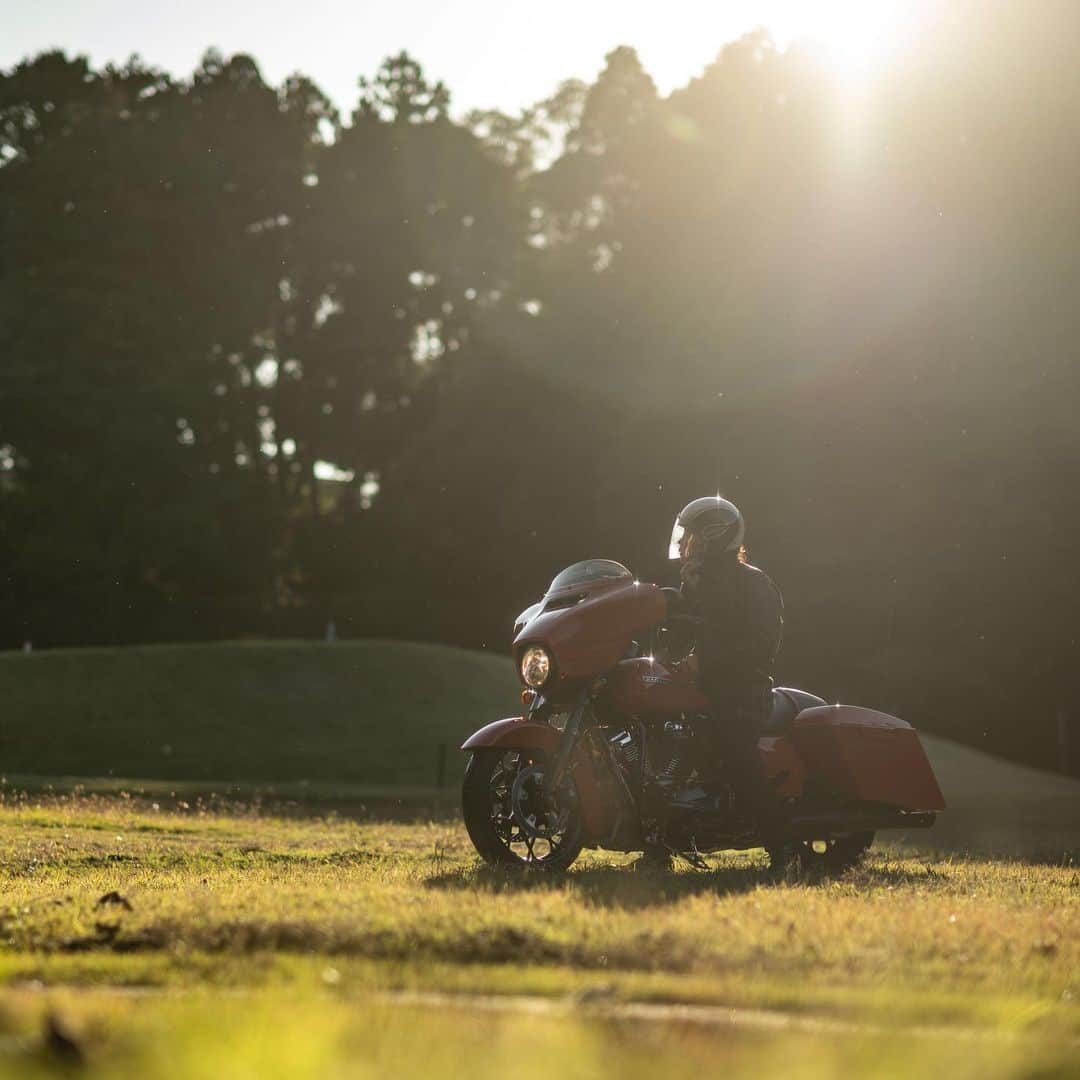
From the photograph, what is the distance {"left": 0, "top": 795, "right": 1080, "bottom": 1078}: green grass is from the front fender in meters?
0.76

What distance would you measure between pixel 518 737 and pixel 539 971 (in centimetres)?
379

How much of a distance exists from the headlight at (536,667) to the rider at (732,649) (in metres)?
0.95

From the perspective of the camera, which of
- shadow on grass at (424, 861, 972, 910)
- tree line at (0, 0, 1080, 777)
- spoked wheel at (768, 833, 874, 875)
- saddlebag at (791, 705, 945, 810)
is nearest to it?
shadow on grass at (424, 861, 972, 910)

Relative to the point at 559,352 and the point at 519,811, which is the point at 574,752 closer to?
the point at 519,811

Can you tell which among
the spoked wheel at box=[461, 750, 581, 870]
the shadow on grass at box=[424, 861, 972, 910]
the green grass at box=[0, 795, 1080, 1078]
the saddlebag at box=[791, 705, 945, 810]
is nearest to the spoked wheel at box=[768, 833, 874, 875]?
the shadow on grass at box=[424, 861, 972, 910]

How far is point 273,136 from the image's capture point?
59.2 metres

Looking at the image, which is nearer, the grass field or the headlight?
the grass field

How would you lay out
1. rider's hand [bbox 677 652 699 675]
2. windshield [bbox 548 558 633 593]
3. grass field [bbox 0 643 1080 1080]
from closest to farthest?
grass field [bbox 0 643 1080 1080], windshield [bbox 548 558 633 593], rider's hand [bbox 677 652 699 675]

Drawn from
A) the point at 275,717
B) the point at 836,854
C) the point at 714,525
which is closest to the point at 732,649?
the point at 714,525

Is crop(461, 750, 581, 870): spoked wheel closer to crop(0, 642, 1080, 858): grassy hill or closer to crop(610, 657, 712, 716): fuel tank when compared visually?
crop(610, 657, 712, 716): fuel tank

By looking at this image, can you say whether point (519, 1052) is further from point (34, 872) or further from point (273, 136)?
point (273, 136)

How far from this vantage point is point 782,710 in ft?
36.1

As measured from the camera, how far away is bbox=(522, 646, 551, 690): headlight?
32.2 ft

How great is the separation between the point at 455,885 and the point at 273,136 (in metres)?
53.6
